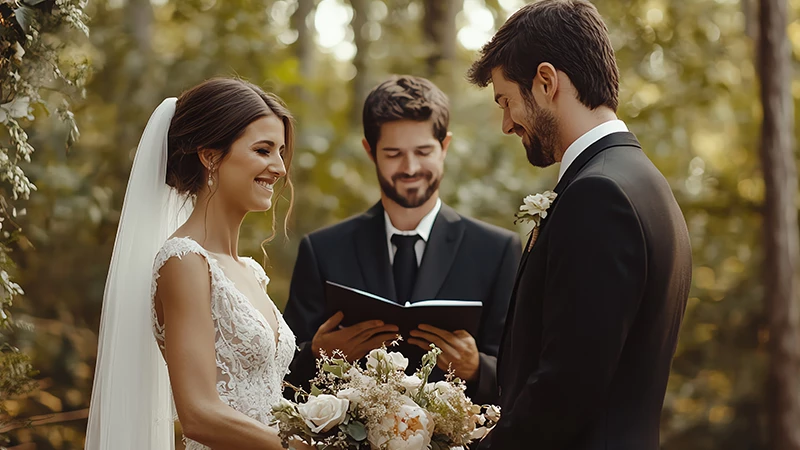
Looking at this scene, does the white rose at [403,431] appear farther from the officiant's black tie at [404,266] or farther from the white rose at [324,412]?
the officiant's black tie at [404,266]

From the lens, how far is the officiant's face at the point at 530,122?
2561 millimetres

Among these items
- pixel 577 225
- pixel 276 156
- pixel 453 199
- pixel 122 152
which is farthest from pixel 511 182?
pixel 577 225

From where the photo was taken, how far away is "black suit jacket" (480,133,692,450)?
7.18 feet

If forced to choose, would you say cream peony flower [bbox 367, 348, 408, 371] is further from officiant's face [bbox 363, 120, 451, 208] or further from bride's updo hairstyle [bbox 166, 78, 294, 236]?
officiant's face [bbox 363, 120, 451, 208]

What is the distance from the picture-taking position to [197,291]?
9.20ft

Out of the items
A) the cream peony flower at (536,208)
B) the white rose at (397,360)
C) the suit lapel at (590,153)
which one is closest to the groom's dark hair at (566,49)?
the suit lapel at (590,153)

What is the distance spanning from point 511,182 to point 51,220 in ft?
13.4

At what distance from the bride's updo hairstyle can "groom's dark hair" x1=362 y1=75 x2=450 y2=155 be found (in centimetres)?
97

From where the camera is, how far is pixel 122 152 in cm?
699

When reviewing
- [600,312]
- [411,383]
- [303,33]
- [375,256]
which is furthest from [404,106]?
[303,33]

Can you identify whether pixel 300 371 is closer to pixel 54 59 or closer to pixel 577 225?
pixel 54 59

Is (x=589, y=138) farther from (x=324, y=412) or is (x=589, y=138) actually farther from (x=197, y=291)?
(x=197, y=291)

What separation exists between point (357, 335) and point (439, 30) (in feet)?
21.1

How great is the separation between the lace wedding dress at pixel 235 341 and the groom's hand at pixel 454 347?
2.30 feet
